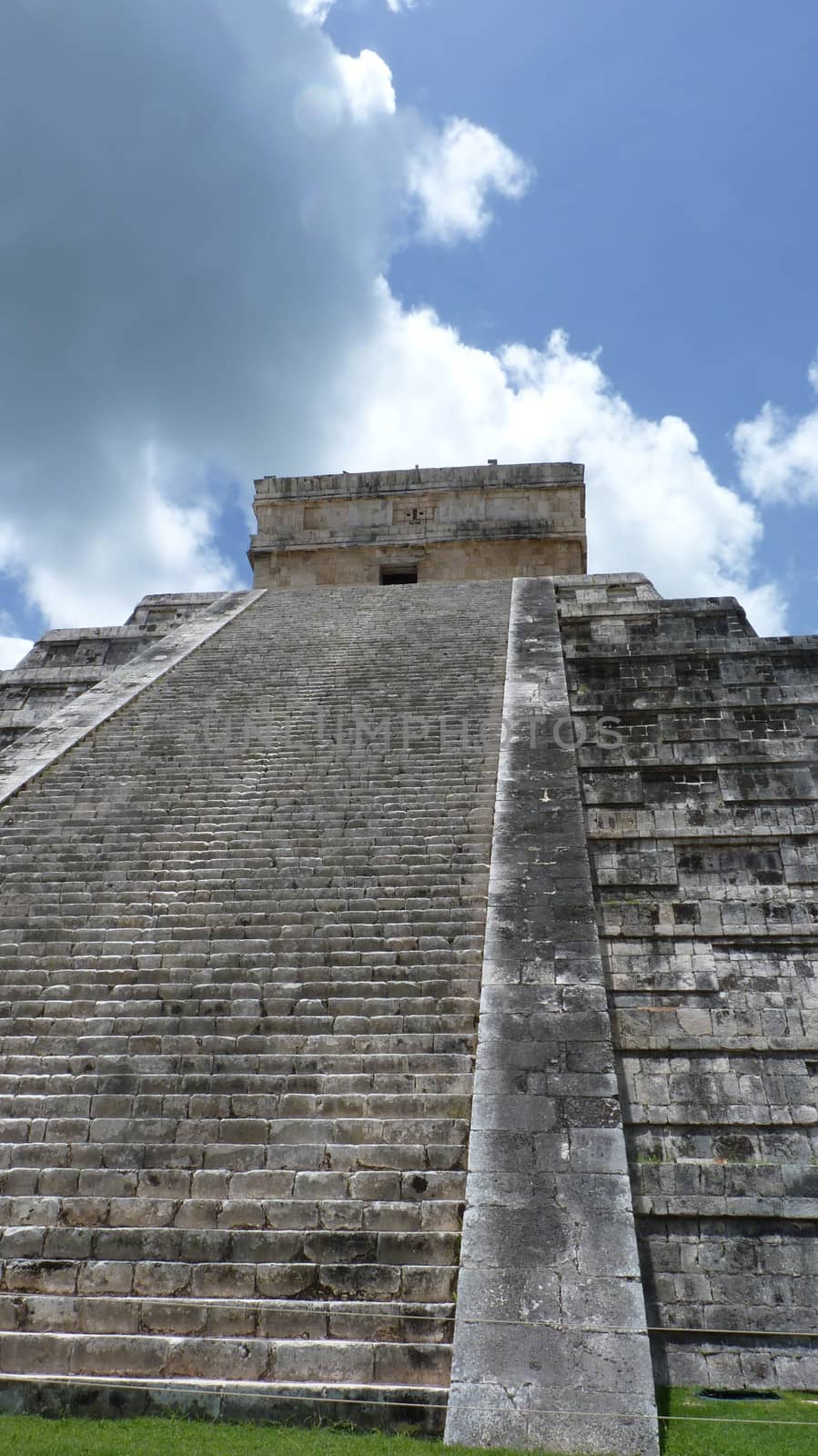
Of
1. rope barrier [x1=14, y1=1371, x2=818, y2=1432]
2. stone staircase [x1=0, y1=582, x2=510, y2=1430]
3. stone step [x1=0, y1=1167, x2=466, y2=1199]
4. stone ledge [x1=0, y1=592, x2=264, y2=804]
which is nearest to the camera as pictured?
rope barrier [x1=14, y1=1371, x2=818, y2=1432]

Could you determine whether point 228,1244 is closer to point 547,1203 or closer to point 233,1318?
point 233,1318

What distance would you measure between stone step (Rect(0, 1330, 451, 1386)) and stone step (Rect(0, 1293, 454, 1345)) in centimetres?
7

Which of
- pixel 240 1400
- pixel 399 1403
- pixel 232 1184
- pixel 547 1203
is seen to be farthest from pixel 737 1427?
pixel 232 1184

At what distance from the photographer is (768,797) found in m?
8.66

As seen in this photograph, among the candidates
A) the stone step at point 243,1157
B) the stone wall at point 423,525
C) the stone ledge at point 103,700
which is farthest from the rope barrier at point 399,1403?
the stone wall at point 423,525

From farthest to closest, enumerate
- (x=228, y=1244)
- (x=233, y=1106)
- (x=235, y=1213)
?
(x=233, y=1106)
(x=235, y=1213)
(x=228, y=1244)

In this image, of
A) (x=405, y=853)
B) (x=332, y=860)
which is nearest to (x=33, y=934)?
(x=332, y=860)

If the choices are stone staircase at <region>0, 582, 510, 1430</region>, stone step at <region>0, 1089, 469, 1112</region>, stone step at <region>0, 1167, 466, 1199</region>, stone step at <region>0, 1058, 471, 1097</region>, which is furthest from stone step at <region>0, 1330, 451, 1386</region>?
stone step at <region>0, 1058, 471, 1097</region>

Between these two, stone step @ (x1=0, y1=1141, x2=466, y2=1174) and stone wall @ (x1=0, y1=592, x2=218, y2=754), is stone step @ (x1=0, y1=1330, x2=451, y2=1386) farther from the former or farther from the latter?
stone wall @ (x1=0, y1=592, x2=218, y2=754)

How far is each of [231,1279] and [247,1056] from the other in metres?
1.38

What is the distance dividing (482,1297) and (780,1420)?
4.70ft

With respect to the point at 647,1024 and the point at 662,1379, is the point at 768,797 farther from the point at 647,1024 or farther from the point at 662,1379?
the point at 662,1379

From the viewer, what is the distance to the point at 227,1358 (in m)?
4.27

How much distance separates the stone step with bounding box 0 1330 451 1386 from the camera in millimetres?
4195
